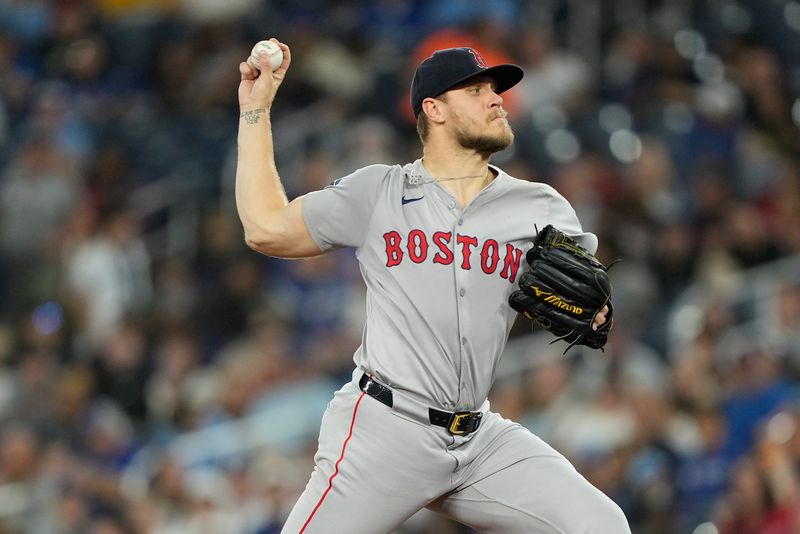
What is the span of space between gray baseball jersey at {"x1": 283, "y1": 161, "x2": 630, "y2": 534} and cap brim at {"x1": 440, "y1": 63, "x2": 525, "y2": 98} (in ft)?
1.12

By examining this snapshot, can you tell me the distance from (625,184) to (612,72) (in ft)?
5.69

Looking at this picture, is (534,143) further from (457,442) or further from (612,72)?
(457,442)

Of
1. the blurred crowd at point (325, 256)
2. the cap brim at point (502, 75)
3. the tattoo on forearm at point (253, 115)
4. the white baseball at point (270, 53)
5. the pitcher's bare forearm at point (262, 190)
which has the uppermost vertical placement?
the white baseball at point (270, 53)

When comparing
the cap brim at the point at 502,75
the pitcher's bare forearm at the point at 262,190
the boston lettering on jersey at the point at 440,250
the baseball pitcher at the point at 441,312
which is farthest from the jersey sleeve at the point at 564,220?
the pitcher's bare forearm at the point at 262,190

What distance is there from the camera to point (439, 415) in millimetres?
3842

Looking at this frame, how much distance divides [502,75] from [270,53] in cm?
74

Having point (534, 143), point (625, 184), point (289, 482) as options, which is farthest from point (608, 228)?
point (289, 482)

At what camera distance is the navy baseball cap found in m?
4.02

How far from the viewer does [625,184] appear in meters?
9.00

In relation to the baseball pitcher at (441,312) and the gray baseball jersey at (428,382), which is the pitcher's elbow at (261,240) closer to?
the baseball pitcher at (441,312)

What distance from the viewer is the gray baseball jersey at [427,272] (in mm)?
3857

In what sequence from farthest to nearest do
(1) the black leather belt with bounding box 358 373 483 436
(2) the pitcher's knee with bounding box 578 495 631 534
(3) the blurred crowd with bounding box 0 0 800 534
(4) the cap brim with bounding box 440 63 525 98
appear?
1. (3) the blurred crowd with bounding box 0 0 800 534
2. (4) the cap brim with bounding box 440 63 525 98
3. (1) the black leather belt with bounding box 358 373 483 436
4. (2) the pitcher's knee with bounding box 578 495 631 534

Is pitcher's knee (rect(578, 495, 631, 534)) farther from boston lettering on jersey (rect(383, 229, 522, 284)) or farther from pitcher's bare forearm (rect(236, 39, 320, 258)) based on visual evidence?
pitcher's bare forearm (rect(236, 39, 320, 258))

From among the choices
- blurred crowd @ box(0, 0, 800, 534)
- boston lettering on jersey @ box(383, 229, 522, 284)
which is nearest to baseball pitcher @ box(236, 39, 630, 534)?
boston lettering on jersey @ box(383, 229, 522, 284)
